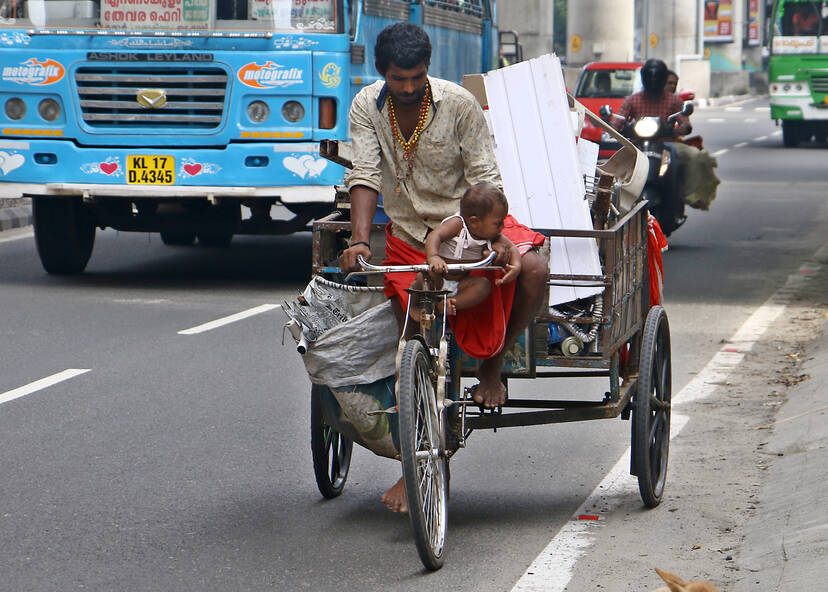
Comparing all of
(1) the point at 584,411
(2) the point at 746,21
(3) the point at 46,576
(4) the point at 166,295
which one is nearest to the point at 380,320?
(1) the point at 584,411

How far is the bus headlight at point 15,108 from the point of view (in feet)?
38.4

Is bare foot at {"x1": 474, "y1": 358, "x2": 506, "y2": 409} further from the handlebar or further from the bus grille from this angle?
the bus grille

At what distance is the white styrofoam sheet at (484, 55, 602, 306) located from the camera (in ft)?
18.3

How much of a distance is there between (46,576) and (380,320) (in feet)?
4.50

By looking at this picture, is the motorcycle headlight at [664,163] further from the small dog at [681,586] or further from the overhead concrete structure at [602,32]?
the overhead concrete structure at [602,32]

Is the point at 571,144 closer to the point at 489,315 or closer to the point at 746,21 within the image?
the point at 489,315

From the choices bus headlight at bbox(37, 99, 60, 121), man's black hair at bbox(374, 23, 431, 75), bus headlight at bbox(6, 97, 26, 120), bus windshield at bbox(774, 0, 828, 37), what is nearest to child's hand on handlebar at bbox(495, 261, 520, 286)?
man's black hair at bbox(374, 23, 431, 75)

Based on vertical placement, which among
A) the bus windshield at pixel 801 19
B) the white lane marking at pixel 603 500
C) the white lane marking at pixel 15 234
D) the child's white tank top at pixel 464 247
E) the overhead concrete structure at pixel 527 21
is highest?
the overhead concrete structure at pixel 527 21

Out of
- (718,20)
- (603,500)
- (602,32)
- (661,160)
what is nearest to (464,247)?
(603,500)

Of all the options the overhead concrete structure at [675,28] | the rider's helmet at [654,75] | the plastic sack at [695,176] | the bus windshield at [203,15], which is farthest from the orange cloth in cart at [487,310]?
the overhead concrete structure at [675,28]

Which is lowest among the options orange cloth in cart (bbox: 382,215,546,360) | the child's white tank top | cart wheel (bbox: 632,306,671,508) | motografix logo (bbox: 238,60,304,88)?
cart wheel (bbox: 632,306,671,508)

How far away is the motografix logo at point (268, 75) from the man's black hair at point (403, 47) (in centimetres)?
622

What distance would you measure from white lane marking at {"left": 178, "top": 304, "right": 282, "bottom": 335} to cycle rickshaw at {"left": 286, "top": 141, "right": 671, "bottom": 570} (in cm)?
395

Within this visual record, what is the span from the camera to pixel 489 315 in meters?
5.00
